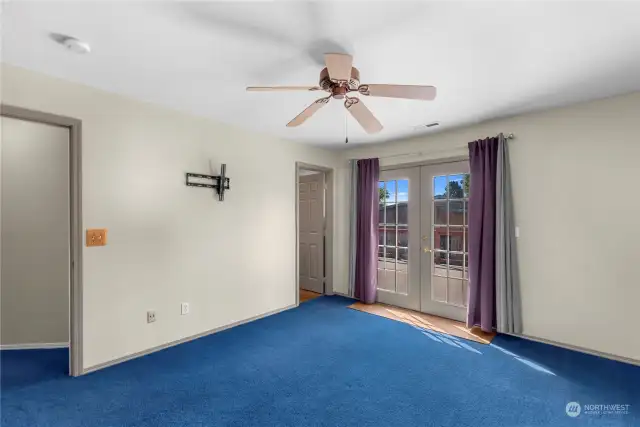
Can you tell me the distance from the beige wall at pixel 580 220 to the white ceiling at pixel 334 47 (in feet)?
1.09

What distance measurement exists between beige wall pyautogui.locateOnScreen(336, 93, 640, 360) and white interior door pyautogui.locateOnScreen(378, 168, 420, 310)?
1.25 metres

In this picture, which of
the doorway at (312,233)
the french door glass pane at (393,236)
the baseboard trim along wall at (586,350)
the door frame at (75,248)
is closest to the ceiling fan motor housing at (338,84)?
the door frame at (75,248)

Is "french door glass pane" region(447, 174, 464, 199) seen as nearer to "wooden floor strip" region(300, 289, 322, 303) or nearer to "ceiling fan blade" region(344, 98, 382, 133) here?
"ceiling fan blade" region(344, 98, 382, 133)

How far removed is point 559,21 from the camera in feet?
5.72

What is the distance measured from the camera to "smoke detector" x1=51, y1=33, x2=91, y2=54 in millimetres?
1911

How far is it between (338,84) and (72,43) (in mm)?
1692

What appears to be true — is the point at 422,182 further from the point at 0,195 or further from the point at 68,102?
the point at 0,195

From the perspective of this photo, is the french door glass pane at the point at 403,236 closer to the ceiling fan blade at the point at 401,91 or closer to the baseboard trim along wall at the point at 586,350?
the baseboard trim along wall at the point at 586,350

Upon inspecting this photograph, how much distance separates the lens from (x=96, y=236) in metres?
2.65

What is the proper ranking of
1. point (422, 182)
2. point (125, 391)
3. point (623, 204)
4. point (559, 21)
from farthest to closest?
point (422, 182), point (623, 204), point (125, 391), point (559, 21)

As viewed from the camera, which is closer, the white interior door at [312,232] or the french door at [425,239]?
the french door at [425,239]

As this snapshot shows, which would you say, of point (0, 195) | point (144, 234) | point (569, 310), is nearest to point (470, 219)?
point (569, 310)

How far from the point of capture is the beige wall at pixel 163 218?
8.63 feet

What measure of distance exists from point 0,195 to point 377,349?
13.3 feet
